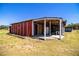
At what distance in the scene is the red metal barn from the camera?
9031 millimetres

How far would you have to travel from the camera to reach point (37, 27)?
10.6m

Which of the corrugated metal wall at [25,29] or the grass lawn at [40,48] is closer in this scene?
the grass lawn at [40,48]

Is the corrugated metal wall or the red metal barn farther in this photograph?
the corrugated metal wall

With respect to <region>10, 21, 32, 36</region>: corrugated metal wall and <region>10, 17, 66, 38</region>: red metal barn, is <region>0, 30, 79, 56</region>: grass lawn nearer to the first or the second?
<region>10, 17, 66, 38</region>: red metal barn

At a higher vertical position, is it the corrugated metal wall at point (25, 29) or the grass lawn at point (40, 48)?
the corrugated metal wall at point (25, 29)

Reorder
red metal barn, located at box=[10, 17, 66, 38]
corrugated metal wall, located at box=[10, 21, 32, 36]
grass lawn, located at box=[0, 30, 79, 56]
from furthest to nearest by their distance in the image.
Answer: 1. corrugated metal wall, located at box=[10, 21, 32, 36]
2. red metal barn, located at box=[10, 17, 66, 38]
3. grass lawn, located at box=[0, 30, 79, 56]

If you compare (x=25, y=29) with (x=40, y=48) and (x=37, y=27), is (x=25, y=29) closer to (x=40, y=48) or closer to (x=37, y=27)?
(x=37, y=27)

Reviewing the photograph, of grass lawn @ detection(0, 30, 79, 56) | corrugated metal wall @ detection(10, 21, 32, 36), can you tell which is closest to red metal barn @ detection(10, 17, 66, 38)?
corrugated metal wall @ detection(10, 21, 32, 36)

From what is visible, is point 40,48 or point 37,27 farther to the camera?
point 37,27

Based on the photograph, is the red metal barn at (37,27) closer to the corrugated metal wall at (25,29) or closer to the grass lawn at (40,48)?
the corrugated metal wall at (25,29)

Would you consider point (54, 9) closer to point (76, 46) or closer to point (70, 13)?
point (70, 13)

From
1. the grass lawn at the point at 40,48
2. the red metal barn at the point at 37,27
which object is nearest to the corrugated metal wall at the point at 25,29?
the red metal barn at the point at 37,27

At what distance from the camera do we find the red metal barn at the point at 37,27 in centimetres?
903

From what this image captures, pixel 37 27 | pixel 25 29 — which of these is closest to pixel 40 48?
pixel 25 29
